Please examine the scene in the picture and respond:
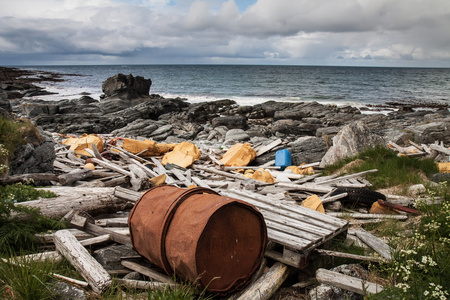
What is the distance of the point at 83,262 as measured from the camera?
3318 millimetres

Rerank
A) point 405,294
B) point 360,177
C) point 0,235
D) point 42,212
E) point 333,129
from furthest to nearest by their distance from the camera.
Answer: point 333,129, point 360,177, point 42,212, point 0,235, point 405,294

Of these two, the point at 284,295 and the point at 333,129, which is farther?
the point at 333,129

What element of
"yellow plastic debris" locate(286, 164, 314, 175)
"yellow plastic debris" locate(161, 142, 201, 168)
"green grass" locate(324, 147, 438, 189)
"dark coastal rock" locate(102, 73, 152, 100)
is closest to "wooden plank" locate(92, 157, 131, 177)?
"yellow plastic debris" locate(161, 142, 201, 168)

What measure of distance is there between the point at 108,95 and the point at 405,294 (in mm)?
36727

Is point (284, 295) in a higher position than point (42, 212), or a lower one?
lower

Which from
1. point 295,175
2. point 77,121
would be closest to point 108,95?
point 77,121

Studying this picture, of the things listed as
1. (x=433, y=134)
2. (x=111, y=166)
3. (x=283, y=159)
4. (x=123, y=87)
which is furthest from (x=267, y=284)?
(x=123, y=87)

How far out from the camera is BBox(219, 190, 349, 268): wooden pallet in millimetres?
3562

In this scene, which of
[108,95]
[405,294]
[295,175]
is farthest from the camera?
[108,95]

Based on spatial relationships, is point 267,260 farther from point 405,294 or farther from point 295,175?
point 295,175

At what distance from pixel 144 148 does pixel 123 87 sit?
89.3 feet

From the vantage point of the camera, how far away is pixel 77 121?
77.7 ft

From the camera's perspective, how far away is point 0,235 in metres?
3.70

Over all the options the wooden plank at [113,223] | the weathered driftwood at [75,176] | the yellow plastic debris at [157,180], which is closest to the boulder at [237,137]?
the yellow plastic debris at [157,180]
